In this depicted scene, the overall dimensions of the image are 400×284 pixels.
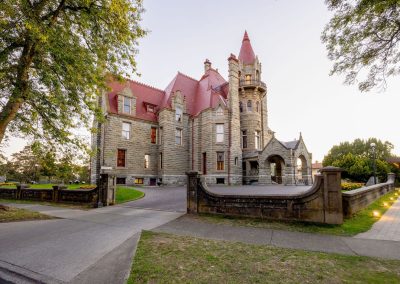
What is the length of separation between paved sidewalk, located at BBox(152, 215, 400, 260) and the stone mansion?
17577 mm

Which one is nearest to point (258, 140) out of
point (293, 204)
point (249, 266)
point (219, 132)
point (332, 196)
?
point (219, 132)

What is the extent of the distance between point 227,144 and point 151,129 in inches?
377

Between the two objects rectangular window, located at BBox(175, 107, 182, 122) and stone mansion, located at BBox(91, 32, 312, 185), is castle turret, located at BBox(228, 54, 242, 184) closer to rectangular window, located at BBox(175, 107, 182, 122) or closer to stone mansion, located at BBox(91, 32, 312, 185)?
stone mansion, located at BBox(91, 32, 312, 185)

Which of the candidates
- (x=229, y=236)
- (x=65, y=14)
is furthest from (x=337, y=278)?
(x=65, y=14)

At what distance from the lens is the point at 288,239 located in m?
6.09

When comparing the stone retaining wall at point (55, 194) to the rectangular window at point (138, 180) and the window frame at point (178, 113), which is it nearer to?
the rectangular window at point (138, 180)

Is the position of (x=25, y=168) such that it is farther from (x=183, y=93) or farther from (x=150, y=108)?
(x=183, y=93)

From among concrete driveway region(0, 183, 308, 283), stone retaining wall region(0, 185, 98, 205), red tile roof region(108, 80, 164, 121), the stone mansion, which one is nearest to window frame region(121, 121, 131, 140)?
the stone mansion

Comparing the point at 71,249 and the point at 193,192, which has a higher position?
the point at 193,192

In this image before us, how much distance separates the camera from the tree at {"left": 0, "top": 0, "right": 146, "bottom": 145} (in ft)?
28.0

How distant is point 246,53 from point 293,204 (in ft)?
90.4

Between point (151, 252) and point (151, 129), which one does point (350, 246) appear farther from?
point (151, 129)

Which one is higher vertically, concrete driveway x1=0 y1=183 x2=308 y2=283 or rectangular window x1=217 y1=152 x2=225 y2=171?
rectangular window x1=217 y1=152 x2=225 y2=171

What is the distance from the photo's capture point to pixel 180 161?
26.9m
